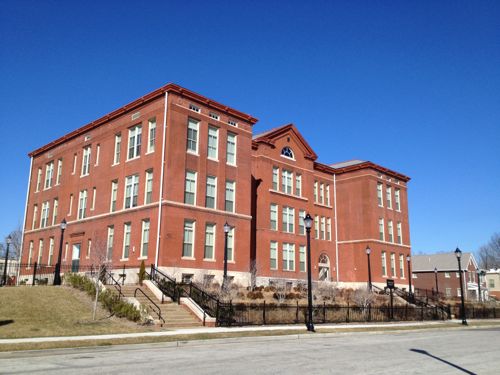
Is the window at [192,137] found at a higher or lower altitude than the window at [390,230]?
higher

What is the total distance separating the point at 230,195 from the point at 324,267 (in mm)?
19331

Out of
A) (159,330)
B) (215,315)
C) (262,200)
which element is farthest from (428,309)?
(159,330)

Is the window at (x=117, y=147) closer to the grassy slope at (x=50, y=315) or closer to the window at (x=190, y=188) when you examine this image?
the window at (x=190, y=188)

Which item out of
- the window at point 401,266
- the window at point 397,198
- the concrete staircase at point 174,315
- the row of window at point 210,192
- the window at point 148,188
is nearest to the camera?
the concrete staircase at point 174,315

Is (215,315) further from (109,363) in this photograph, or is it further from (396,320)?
(396,320)

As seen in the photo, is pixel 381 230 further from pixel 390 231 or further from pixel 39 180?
pixel 39 180

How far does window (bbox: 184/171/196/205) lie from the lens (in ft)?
114

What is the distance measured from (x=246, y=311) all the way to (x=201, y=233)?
37.8 ft

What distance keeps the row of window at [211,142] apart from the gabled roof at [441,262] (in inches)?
2422

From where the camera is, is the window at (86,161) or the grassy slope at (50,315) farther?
the window at (86,161)

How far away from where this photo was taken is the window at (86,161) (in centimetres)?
4266

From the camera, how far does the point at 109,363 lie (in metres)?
11.6

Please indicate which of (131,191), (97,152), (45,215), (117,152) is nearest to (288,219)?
(131,191)

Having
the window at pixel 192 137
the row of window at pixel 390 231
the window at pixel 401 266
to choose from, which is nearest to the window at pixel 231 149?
the window at pixel 192 137
